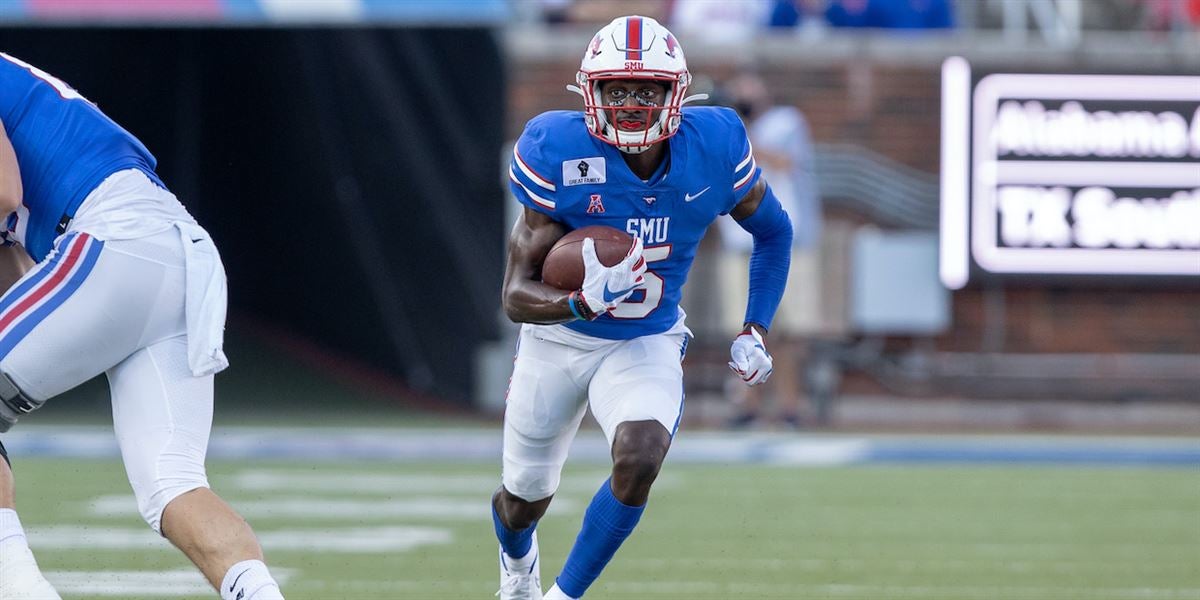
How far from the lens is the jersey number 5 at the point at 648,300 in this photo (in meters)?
3.97

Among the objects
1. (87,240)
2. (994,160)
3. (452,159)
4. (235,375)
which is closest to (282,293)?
(235,375)

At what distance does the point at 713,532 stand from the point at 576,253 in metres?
2.15

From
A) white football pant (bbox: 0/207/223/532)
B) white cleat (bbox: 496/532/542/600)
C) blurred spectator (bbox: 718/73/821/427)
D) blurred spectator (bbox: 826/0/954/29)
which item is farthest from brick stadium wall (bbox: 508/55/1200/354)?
white football pant (bbox: 0/207/223/532)

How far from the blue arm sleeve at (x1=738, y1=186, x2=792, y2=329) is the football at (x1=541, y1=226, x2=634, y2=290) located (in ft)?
1.67

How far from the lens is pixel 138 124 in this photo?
10.8 metres

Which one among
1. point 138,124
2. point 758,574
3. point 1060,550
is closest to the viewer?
point 758,574

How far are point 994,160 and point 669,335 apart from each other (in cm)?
603

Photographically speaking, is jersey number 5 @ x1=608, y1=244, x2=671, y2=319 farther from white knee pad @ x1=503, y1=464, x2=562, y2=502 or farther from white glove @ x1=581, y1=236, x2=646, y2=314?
white knee pad @ x1=503, y1=464, x2=562, y2=502

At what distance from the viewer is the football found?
12.2 feet

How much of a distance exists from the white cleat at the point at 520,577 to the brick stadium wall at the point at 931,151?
595cm

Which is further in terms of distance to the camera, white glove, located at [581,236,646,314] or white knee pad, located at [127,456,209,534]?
white glove, located at [581,236,646,314]

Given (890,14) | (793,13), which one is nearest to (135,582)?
(793,13)

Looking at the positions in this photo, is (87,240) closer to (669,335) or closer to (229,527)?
(229,527)

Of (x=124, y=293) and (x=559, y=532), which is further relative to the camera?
(x=559, y=532)
